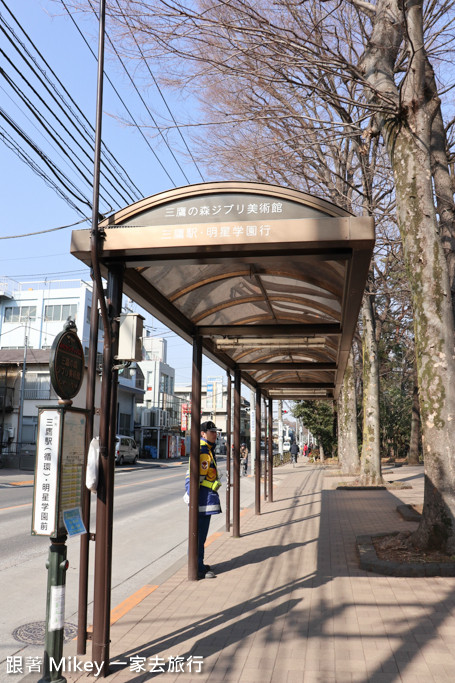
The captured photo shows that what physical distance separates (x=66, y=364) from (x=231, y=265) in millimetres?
2510

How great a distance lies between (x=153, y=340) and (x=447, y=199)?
2647 inches

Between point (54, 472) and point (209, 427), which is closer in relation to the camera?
point (54, 472)

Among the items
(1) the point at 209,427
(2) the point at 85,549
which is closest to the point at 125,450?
(1) the point at 209,427

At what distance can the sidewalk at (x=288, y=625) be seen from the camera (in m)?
4.15

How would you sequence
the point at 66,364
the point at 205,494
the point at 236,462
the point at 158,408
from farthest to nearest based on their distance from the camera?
1. the point at 158,408
2. the point at 236,462
3. the point at 205,494
4. the point at 66,364

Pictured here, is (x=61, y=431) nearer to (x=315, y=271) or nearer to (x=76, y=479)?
(x=76, y=479)

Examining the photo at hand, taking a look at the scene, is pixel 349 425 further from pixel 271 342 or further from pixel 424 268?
pixel 424 268

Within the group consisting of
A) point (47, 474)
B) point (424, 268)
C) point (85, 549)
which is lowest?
point (85, 549)

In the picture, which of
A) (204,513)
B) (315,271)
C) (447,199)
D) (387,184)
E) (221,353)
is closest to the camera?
(315,271)

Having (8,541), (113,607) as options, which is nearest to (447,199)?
(113,607)

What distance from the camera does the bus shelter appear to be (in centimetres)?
454

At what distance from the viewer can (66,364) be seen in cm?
405

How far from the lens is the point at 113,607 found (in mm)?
6152

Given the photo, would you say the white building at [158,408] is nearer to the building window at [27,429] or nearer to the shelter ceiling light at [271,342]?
the building window at [27,429]
